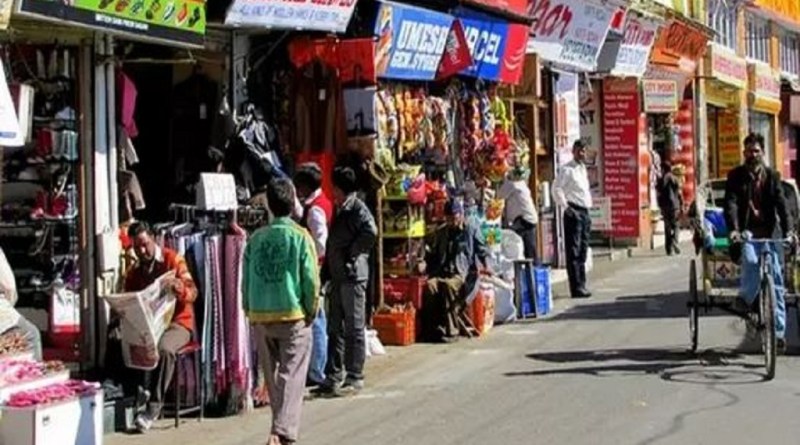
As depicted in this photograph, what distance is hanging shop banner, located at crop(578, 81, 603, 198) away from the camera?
27.6 metres

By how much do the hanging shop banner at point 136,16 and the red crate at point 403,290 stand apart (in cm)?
468

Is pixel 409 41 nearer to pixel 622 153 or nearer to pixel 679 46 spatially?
pixel 622 153

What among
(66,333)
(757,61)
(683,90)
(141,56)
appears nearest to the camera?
(66,333)

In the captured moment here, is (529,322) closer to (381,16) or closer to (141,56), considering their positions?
(381,16)

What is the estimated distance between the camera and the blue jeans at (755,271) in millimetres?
12062

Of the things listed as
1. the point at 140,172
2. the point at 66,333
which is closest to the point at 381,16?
the point at 140,172

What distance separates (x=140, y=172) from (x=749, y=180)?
5.61 metres

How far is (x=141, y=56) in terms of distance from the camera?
492 inches

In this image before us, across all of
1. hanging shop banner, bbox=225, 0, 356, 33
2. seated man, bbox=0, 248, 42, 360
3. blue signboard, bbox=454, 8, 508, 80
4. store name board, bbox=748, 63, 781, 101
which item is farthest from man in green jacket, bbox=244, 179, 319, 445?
store name board, bbox=748, 63, 781, 101

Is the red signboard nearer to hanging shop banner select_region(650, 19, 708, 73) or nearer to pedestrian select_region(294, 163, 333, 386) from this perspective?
pedestrian select_region(294, 163, 333, 386)

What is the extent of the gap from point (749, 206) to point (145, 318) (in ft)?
18.4

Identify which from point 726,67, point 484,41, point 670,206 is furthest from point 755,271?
point 726,67

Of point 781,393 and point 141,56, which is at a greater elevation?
point 141,56

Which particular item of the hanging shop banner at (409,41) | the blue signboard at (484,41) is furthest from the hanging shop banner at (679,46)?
the hanging shop banner at (409,41)
